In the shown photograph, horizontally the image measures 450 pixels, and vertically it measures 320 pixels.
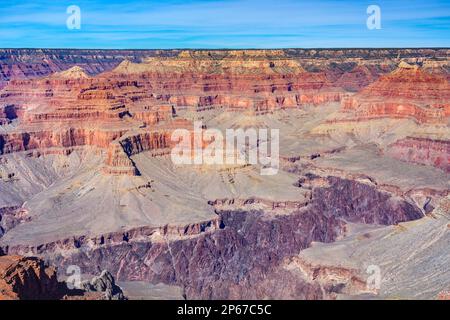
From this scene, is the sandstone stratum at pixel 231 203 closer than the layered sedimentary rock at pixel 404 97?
Yes

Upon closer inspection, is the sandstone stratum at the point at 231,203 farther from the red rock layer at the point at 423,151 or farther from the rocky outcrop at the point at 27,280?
the red rock layer at the point at 423,151

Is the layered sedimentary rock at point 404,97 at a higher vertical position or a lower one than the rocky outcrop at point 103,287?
higher

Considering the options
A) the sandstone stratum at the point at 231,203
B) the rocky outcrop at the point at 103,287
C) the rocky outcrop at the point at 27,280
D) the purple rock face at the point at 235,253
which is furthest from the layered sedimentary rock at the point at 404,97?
the rocky outcrop at the point at 27,280

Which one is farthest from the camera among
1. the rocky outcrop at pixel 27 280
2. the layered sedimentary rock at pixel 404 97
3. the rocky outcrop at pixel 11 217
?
the layered sedimentary rock at pixel 404 97

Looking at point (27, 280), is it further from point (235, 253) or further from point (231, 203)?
point (231, 203)

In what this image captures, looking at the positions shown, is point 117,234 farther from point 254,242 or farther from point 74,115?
point 74,115

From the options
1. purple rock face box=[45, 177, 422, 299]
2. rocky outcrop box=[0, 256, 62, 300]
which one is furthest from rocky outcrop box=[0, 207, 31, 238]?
rocky outcrop box=[0, 256, 62, 300]

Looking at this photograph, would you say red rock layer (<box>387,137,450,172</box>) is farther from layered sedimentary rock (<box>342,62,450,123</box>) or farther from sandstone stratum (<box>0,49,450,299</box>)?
layered sedimentary rock (<box>342,62,450,123</box>)

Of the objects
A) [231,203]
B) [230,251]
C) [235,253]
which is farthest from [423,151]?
[230,251]

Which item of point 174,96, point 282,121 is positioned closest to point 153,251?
point 282,121
